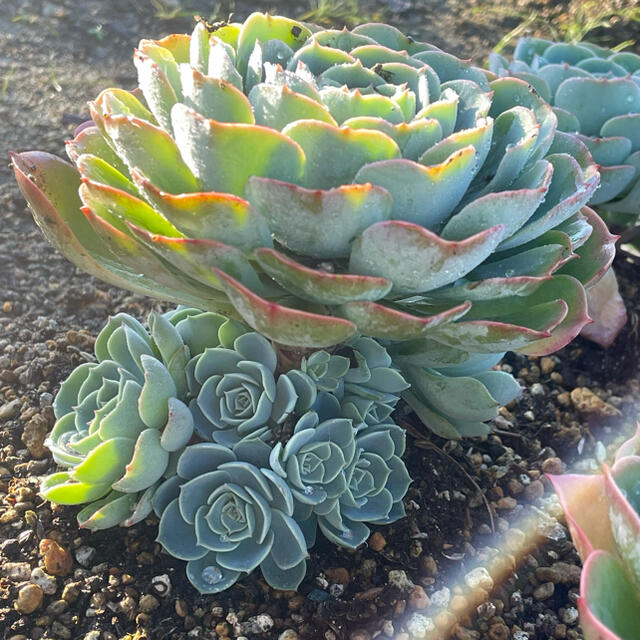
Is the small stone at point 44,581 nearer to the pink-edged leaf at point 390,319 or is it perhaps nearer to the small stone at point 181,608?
the small stone at point 181,608

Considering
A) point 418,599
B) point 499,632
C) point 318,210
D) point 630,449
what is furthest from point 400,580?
point 318,210

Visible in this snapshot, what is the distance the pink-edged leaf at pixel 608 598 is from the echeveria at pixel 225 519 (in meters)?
0.45

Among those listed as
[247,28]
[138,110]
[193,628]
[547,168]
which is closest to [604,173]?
[547,168]

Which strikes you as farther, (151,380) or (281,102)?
(151,380)

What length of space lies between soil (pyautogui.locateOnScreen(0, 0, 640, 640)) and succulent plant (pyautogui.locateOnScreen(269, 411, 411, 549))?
0.10 meters

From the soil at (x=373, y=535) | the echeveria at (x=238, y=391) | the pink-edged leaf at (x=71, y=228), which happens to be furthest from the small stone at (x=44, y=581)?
the pink-edged leaf at (x=71, y=228)

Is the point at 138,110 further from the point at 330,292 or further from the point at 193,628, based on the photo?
the point at 193,628

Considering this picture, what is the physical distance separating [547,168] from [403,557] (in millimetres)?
709

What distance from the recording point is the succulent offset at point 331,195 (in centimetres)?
84

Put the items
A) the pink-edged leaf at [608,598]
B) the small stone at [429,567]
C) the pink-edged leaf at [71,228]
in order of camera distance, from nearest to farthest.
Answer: the pink-edged leaf at [608,598], the pink-edged leaf at [71,228], the small stone at [429,567]

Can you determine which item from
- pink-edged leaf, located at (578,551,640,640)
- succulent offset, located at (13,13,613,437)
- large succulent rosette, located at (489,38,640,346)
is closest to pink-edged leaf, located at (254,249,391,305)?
succulent offset, located at (13,13,613,437)

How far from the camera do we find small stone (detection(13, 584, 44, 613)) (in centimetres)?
114

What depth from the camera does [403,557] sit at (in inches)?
49.9

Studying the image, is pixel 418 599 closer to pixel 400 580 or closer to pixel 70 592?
pixel 400 580
